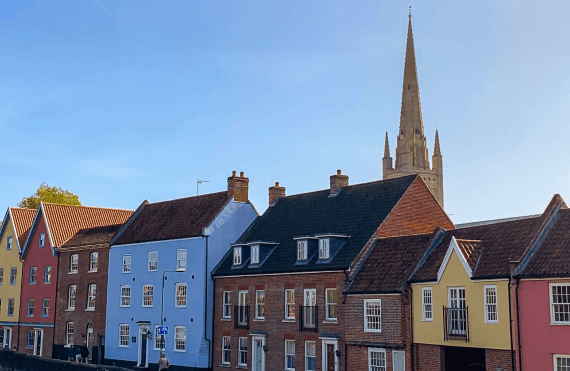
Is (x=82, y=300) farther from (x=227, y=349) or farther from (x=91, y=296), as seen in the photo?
(x=227, y=349)

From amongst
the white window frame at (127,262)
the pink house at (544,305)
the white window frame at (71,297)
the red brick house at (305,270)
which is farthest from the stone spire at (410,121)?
the pink house at (544,305)

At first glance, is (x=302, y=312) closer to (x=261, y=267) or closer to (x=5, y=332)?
(x=261, y=267)

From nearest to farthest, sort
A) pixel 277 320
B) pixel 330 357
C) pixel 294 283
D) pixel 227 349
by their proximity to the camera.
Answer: pixel 330 357
pixel 294 283
pixel 277 320
pixel 227 349

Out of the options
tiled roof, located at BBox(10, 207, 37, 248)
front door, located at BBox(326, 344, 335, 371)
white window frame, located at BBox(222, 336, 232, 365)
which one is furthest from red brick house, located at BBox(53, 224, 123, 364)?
front door, located at BBox(326, 344, 335, 371)

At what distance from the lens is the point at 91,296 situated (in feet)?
187

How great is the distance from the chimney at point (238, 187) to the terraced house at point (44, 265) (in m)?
17.8

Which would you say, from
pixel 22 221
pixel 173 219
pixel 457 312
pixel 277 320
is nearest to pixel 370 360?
pixel 457 312

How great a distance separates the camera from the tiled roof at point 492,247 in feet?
104

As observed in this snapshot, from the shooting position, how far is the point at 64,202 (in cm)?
8069

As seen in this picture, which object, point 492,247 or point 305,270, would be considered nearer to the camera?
point 492,247

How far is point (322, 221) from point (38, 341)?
1192 inches

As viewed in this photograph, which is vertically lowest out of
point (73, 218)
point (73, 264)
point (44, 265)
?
point (73, 264)

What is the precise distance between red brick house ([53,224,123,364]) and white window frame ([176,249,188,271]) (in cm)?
835

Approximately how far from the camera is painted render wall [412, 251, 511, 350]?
1216 inches
